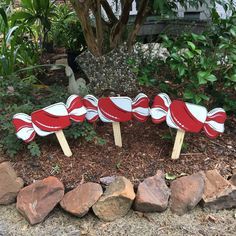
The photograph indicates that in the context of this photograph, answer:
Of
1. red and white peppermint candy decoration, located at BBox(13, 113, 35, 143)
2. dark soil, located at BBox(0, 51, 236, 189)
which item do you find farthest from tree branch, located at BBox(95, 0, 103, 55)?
red and white peppermint candy decoration, located at BBox(13, 113, 35, 143)

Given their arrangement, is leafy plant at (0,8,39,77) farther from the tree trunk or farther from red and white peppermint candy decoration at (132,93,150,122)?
red and white peppermint candy decoration at (132,93,150,122)

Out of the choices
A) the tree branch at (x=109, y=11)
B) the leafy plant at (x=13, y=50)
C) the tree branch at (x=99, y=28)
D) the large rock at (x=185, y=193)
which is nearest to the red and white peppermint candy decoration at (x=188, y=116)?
the large rock at (x=185, y=193)

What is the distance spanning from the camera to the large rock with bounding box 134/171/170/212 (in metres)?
1.95

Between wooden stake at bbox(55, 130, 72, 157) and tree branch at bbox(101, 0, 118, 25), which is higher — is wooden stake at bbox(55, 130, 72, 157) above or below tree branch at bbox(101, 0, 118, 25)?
below

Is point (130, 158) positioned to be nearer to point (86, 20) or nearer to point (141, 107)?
point (141, 107)

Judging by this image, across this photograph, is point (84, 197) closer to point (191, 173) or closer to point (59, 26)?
point (191, 173)

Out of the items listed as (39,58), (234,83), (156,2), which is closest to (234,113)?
(234,83)

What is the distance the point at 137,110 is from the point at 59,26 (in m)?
2.30

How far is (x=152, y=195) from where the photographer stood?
1971mm

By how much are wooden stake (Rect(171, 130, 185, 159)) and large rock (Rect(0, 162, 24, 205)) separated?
83 centimetres

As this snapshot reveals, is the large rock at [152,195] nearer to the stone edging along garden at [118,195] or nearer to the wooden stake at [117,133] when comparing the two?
the stone edging along garden at [118,195]

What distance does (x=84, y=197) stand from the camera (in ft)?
6.43

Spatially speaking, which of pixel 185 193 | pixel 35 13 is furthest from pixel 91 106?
pixel 35 13

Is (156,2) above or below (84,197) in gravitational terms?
above
